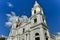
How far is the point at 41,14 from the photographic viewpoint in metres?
44.4

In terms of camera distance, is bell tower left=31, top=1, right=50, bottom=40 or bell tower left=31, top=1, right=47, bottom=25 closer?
bell tower left=31, top=1, right=50, bottom=40

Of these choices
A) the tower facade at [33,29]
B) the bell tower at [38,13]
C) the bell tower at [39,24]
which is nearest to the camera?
the bell tower at [39,24]

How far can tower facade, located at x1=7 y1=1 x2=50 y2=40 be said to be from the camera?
4094cm

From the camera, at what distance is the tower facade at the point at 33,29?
40.9 m

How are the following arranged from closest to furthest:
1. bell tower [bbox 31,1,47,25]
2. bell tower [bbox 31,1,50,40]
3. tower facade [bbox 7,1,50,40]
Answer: bell tower [bbox 31,1,50,40], tower facade [bbox 7,1,50,40], bell tower [bbox 31,1,47,25]

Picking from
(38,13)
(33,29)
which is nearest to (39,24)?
(33,29)

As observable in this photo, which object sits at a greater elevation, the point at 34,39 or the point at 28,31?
the point at 28,31

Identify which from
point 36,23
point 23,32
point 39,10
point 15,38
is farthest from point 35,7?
point 15,38

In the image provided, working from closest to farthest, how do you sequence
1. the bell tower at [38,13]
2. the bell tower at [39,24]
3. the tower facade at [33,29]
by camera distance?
the bell tower at [39,24]
the tower facade at [33,29]
the bell tower at [38,13]

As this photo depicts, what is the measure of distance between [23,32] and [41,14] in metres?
9.08

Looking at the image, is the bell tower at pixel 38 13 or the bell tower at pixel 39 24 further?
the bell tower at pixel 38 13

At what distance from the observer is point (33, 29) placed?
4262 cm

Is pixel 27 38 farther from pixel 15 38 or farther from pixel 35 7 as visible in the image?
pixel 35 7

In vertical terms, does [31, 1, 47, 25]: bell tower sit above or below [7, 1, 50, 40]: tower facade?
above
